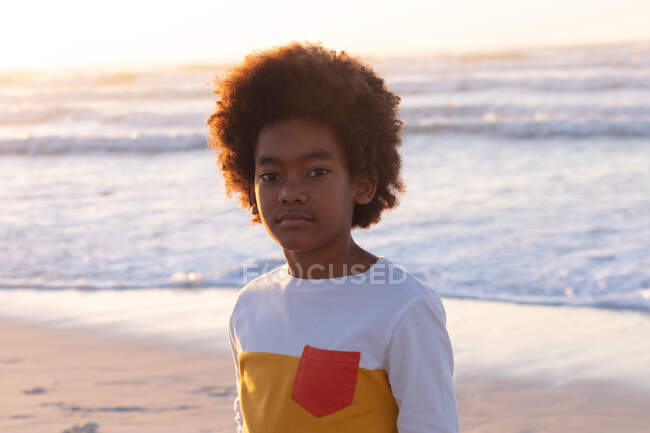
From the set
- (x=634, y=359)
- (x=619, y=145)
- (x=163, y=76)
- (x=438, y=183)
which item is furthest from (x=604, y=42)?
(x=634, y=359)

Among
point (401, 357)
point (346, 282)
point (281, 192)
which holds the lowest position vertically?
point (401, 357)

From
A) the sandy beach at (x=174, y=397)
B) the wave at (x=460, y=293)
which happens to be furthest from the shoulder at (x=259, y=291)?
the wave at (x=460, y=293)

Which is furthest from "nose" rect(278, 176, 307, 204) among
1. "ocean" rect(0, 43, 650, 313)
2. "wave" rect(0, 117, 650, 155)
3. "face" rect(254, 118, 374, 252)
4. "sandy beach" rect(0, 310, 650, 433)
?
"wave" rect(0, 117, 650, 155)

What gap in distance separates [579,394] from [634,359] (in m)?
0.60

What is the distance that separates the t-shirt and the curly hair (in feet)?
0.84

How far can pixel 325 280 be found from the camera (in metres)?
1.75

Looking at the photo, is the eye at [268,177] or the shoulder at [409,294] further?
the eye at [268,177]

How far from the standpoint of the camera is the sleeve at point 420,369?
1578 millimetres

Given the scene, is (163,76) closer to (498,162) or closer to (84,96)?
(84,96)

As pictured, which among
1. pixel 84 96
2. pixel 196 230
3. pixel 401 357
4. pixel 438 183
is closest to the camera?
pixel 401 357

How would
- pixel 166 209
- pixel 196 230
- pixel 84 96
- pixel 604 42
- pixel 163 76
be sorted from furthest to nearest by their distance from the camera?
pixel 604 42 → pixel 163 76 → pixel 84 96 → pixel 166 209 → pixel 196 230

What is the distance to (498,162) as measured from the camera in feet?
38.0

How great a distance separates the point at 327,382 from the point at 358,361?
78 millimetres

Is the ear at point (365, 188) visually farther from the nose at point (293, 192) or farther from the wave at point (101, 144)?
the wave at point (101, 144)
